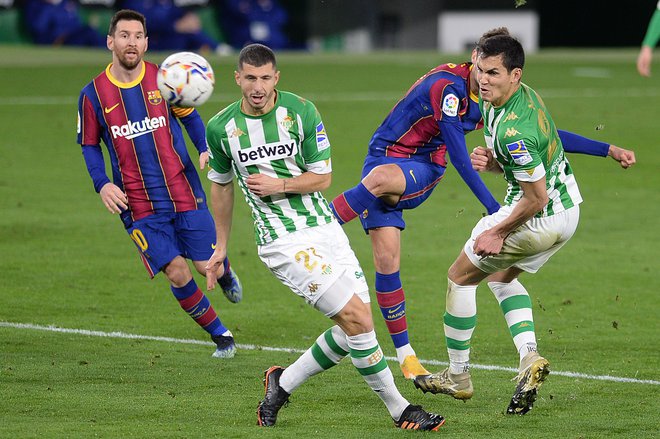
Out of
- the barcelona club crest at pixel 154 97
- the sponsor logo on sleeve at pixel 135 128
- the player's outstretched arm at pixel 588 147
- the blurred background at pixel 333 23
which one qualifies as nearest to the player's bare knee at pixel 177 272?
the sponsor logo on sleeve at pixel 135 128

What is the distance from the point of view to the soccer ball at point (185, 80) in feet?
24.2

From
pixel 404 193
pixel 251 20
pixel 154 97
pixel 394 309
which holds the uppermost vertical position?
pixel 154 97

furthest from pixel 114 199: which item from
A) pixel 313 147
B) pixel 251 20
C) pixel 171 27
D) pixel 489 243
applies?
pixel 251 20

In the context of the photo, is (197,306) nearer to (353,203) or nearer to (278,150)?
(353,203)

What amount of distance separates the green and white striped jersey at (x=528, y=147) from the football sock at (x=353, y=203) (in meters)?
1.31

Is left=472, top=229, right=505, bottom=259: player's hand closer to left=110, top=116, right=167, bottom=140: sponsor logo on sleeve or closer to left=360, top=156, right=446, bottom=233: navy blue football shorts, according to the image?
left=360, top=156, right=446, bottom=233: navy blue football shorts

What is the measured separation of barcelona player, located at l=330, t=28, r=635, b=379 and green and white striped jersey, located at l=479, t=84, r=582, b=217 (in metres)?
0.75

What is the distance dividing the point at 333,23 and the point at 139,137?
33.2 metres

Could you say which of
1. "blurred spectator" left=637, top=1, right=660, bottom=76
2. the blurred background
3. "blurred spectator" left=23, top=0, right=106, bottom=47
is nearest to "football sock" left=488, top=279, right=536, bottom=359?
"blurred spectator" left=637, top=1, right=660, bottom=76

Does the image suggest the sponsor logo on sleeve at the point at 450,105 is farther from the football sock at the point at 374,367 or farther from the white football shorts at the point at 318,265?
the football sock at the point at 374,367

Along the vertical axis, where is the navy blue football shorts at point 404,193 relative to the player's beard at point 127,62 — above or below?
below

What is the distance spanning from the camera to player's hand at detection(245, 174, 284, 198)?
6488 millimetres

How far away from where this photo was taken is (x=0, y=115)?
23.1 m

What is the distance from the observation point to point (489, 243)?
22.5 feet
